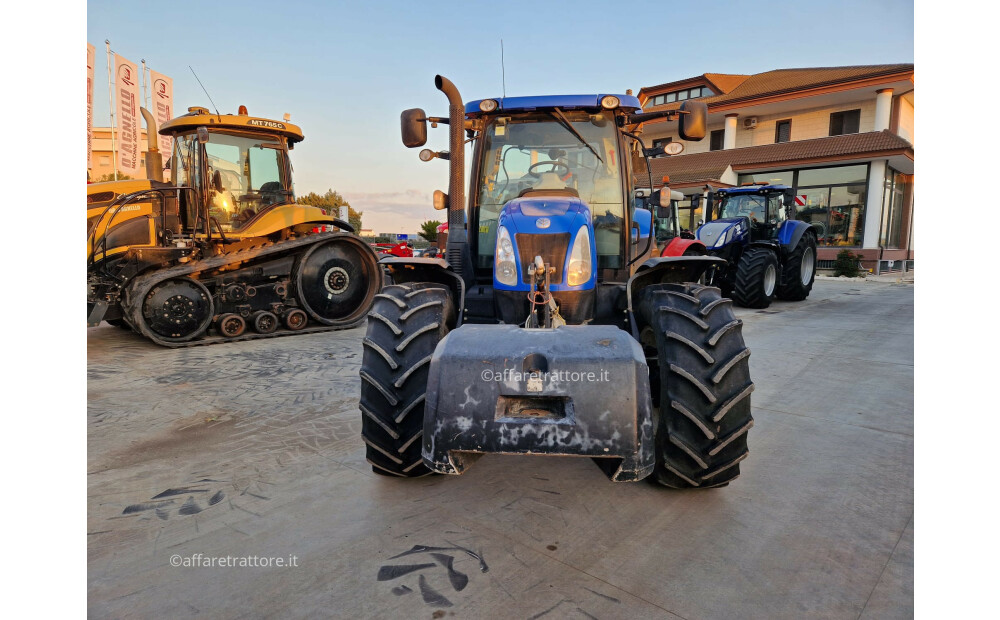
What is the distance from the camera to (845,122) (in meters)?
22.9

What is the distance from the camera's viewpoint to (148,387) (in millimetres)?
5242

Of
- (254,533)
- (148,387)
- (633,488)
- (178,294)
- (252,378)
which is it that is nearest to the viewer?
(254,533)

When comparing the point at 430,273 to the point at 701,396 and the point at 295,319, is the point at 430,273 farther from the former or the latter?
the point at 295,319

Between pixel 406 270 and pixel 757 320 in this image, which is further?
pixel 757 320

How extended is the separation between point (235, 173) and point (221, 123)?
0.70 meters

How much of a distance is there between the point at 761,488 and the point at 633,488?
730 millimetres

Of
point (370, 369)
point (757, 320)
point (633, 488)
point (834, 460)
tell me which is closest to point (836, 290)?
point (757, 320)

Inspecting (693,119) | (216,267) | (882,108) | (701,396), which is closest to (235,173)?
(216,267)

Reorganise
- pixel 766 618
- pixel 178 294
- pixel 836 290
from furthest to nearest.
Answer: pixel 836 290 → pixel 178 294 → pixel 766 618

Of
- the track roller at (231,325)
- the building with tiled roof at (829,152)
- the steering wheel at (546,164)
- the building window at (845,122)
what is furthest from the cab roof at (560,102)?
the building window at (845,122)

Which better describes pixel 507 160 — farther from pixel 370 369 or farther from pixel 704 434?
pixel 704 434

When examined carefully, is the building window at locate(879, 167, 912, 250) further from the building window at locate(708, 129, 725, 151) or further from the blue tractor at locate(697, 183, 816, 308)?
the blue tractor at locate(697, 183, 816, 308)

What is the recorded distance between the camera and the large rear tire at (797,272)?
39.4ft

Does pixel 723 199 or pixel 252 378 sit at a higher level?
pixel 723 199
